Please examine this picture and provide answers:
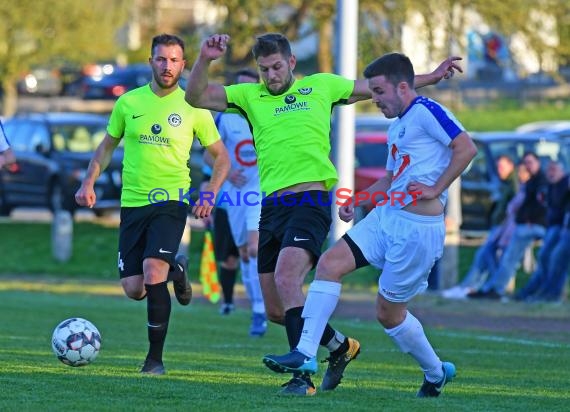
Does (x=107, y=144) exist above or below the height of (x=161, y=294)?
above

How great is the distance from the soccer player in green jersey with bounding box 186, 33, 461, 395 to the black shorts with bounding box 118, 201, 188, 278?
2.96 feet

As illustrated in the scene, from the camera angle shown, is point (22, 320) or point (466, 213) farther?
point (466, 213)

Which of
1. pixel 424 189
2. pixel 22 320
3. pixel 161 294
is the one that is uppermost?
pixel 424 189

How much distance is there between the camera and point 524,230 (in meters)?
17.4

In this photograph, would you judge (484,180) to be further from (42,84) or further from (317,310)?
(42,84)

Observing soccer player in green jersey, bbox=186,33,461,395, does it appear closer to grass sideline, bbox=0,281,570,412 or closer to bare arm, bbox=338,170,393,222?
bare arm, bbox=338,170,393,222

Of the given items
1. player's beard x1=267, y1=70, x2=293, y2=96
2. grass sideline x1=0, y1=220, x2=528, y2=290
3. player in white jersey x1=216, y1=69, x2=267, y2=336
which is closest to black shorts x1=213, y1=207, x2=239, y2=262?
player in white jersey x1=216, y1=69, x2=267, y2=336

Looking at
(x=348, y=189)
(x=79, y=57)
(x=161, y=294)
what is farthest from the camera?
(x=79, y=57)

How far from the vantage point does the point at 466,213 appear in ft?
72.6

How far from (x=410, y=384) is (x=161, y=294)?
72.2 inches

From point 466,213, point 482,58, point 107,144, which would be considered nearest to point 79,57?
point 482,58

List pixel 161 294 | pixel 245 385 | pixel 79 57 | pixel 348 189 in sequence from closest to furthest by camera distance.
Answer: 1. pixel 245 385
2. pixel 161 294
3. pixel 348 189
4. pixel 79 57

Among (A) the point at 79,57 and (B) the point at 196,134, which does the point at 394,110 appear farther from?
(A) the point at 79,57

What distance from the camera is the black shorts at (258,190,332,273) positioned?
8391 millimetres
